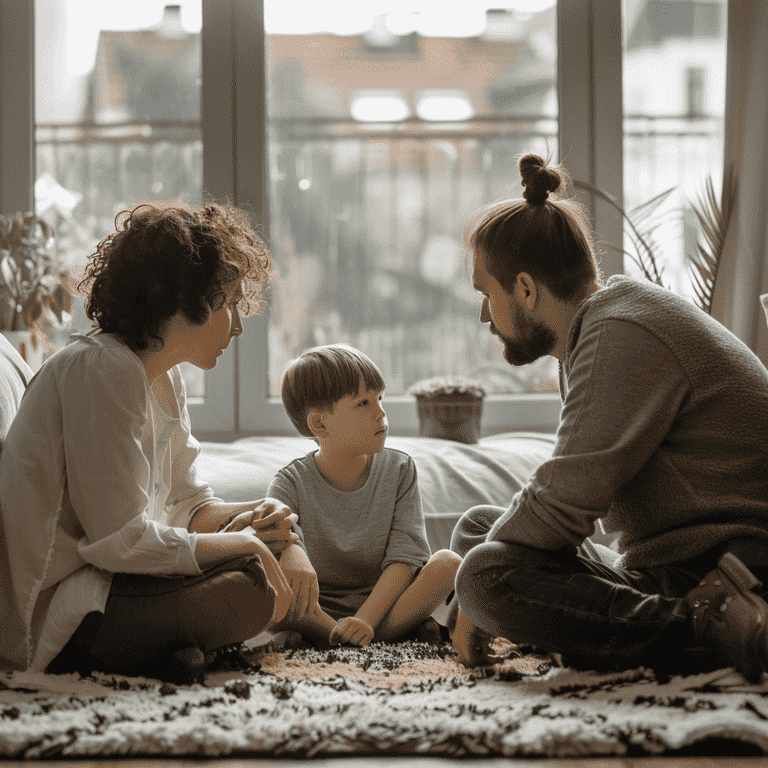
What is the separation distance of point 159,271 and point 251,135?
1.47 m

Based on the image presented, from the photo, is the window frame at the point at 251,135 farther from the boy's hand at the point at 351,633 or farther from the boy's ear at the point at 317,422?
the boy's hand at the point at 351,633

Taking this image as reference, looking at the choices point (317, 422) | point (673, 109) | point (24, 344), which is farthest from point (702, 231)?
point (24, 344)

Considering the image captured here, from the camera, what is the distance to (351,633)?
150cm

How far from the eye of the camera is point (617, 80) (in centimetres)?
273

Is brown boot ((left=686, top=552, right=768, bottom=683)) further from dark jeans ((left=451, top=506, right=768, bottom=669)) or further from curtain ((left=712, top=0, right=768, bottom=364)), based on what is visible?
curtain ((left=712, top=0, right=768, bottom=364))

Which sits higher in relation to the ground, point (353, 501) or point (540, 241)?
point (540, 241)

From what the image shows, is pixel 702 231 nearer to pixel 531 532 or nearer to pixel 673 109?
pixel 673 109

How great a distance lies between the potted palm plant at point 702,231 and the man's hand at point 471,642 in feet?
4.86

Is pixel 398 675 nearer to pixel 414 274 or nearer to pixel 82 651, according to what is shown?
pixel 82 651

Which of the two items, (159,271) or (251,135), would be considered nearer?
(159,271)

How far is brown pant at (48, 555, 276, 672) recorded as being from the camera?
4.04ft

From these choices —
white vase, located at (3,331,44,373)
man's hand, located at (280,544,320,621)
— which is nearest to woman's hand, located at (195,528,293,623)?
man's hand, located at (280,544,320,621)

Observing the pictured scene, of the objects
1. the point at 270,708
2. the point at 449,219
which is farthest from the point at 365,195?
the point at 270,708

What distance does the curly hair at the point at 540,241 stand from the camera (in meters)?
1.39
